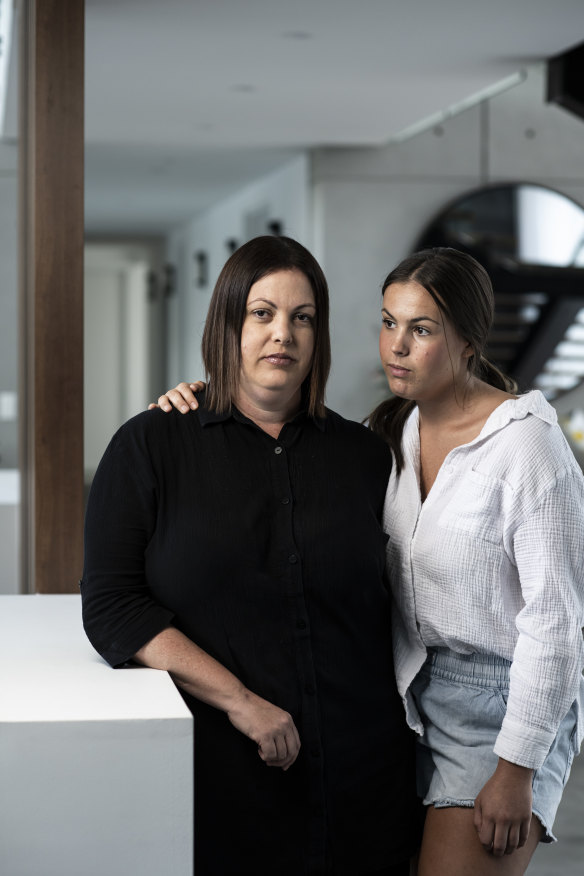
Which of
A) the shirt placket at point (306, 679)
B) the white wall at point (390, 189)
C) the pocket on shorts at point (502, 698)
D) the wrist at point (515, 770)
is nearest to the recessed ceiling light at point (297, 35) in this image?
the white wall at point (390, 189)

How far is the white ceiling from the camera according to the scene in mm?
4613

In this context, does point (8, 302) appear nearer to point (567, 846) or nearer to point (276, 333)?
point (276, 333)

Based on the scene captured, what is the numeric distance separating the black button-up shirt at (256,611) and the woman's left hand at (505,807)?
0.18 metres

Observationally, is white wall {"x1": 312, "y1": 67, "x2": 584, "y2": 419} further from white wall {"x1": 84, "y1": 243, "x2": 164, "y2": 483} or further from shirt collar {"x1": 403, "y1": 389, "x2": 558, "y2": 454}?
shirt collar {"x1": 403, "y1": 389, "x2": 558, "y2": 454}

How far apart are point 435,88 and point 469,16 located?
1458 mm

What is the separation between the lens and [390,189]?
8.41 meters

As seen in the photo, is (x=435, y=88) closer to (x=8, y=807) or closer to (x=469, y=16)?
(x=469, y=16)

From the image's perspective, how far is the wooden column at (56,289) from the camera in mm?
2822

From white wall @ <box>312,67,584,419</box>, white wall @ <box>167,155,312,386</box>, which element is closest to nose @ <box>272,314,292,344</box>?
white wall @ <box>312,67,584,419</box>

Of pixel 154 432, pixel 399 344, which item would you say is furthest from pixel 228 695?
pixel 399 344

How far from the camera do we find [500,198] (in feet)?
27.7

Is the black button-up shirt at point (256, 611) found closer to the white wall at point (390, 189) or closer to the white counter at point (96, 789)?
the white counter at point (96, 789)

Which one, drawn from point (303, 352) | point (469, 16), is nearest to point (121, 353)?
point (469, 16)

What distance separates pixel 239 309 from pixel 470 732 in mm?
844
